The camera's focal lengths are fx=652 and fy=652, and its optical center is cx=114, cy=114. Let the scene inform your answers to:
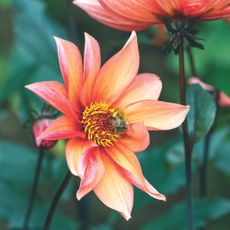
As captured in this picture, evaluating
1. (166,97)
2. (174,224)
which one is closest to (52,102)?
(174,224)

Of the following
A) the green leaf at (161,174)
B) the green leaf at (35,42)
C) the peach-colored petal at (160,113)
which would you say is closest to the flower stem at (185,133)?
the peach-colored petal at (160,113)

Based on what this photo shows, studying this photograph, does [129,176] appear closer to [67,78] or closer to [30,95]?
[67,78]

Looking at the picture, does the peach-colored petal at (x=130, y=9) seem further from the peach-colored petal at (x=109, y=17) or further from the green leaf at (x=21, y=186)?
the green leaf at (x=21, y=186)

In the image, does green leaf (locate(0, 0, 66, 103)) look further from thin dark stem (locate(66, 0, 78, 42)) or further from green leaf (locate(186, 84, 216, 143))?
green leaf (locate(186, 84, 216, 143))

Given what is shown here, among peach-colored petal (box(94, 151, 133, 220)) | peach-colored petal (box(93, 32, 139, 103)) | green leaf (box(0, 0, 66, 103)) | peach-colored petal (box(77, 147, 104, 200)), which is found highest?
peach-colored petal (box(93, 32, 139, 103))

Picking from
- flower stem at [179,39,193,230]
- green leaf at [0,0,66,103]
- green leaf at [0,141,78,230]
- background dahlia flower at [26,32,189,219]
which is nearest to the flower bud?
background dahlia flower at [26,32,189,219]
